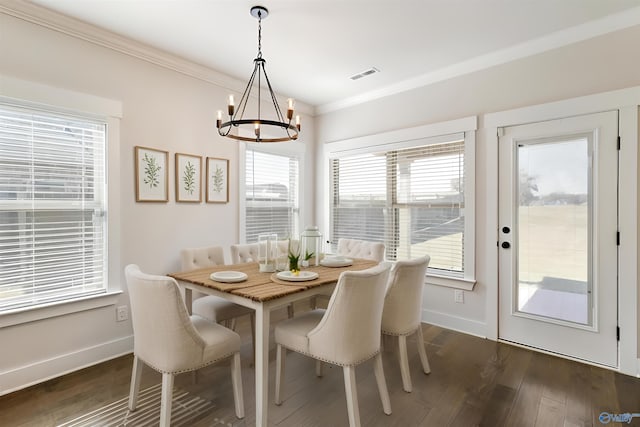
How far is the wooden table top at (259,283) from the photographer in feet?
6.20

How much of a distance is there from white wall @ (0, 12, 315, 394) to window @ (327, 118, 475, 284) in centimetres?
155

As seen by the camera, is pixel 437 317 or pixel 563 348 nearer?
pixel 563 348

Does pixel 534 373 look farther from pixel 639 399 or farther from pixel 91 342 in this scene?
pixel 91 342

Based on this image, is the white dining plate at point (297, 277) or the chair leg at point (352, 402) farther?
the white dining plate at point (297, 277)

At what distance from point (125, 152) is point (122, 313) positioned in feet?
4.68

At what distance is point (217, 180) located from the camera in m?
3.57

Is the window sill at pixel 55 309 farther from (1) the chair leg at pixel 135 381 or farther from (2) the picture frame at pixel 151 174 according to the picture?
(1) the chair leg at pixel 135 381

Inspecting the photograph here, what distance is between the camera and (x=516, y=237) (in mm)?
3033

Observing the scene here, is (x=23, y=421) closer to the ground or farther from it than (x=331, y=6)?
closer to the ground

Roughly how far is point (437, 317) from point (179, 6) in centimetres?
374

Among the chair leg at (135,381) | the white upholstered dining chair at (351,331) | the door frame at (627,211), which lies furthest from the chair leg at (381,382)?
the door frame at (627,211)

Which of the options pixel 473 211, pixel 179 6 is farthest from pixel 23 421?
pixel 473 211

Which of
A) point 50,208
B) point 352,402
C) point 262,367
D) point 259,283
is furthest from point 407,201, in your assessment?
point 50,208

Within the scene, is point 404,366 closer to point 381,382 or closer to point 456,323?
point 381,382
